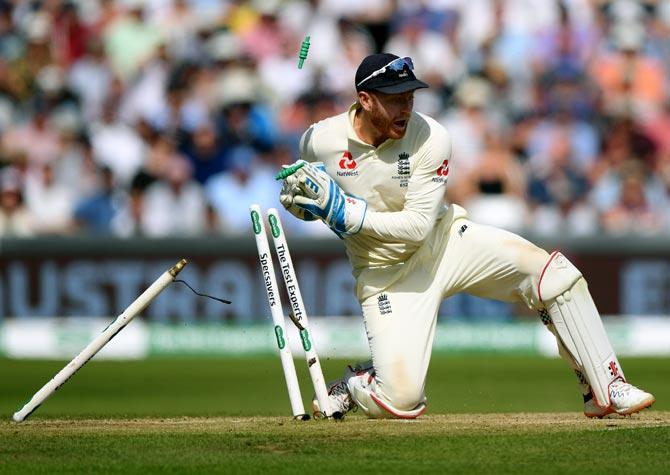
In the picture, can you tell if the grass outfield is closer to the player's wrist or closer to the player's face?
the player's wrist

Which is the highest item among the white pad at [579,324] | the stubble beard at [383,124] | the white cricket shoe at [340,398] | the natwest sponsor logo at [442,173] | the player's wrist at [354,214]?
the stubble beard at [383,124]

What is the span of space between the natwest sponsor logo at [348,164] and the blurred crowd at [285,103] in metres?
6.20

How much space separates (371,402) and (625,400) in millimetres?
1288

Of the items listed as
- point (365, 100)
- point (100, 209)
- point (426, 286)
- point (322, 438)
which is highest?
point (365, 100)

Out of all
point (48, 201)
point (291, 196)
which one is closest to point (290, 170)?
point (291, 196)

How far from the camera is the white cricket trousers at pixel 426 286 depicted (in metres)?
7.57

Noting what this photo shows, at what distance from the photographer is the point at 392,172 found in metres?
7.49

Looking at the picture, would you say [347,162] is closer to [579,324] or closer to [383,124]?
[383,124]

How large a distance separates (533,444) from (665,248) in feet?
24.5

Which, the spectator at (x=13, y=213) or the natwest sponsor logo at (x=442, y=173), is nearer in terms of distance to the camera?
the natwest sponsor logo at (x=442, y=173)

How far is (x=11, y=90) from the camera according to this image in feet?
51.0

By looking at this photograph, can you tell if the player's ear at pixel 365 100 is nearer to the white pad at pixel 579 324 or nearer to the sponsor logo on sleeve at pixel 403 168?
the sponsor logo on sleeve at pixel 403 168

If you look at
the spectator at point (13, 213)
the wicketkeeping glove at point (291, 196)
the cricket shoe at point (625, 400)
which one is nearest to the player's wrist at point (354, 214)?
the wicketkeeping glove at point (291, 196)

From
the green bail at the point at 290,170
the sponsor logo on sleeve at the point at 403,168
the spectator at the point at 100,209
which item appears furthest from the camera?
the spectator at the point at 100,209
